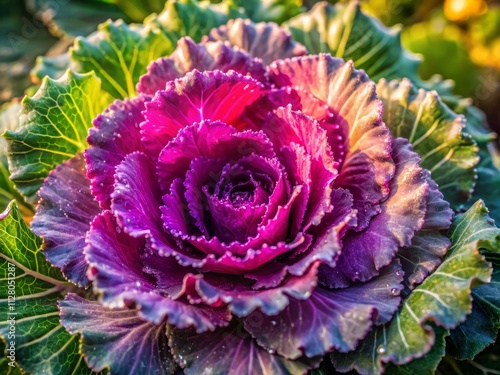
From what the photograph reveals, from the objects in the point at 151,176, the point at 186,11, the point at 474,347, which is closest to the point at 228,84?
the point at 151,176

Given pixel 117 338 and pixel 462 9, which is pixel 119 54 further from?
pixel 462 9

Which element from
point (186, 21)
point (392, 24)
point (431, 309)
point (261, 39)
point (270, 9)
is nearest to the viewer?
point (431, 309)

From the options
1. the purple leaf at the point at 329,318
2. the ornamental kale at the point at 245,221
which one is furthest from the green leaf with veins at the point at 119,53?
the purple leaf at the point at 329,318

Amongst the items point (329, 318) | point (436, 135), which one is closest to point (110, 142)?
point (329, 318)

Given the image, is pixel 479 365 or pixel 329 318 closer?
pixel 329 318

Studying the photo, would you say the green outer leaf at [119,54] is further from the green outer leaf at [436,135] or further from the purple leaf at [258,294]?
the purple leaf at [258,294]

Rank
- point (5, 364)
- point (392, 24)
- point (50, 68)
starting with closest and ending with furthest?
point (5, 364)
point (50, 68)
point (392, 24)

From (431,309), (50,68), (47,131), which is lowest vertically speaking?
(50,68)

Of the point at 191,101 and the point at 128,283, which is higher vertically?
the point at 191,101
